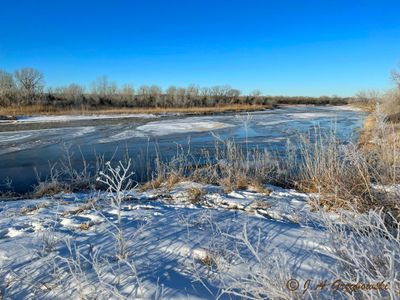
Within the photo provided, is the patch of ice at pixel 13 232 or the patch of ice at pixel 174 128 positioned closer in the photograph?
the patch of ice at pixel 13 232

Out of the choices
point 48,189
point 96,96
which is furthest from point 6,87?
point 48,189

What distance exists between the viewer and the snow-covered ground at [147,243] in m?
2.51

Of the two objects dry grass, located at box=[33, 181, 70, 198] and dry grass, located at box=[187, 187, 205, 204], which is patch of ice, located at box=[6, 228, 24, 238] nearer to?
dry grass, located at box=[187, 187, 205, 204]

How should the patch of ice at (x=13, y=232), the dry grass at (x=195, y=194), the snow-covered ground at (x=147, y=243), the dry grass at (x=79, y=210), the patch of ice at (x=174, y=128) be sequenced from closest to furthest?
1. the snow-covered ground at (x=147, y=243)
2. the patch of ice at (x=13, y=232)
3. the dry grass at (x=79, y=210)
4. the dry grass at (x=195, y=194)
5. the patch of ice at (x=174, y=128)

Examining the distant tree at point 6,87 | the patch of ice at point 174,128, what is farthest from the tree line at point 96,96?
the patch of ice at point 174,128

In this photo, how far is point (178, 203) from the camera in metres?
5.00

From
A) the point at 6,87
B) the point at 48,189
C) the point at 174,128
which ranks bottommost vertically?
the point at 174,128

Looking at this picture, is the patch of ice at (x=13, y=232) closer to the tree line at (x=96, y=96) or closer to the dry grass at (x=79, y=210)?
the dry grass at (x=79, y=210)

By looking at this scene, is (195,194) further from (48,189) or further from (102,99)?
(102,99)

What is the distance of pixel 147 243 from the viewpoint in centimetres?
325

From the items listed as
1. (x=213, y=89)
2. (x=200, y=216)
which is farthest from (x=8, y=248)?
(x=213, y=89)

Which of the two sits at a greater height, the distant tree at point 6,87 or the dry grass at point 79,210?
the distant tree at point 6,87

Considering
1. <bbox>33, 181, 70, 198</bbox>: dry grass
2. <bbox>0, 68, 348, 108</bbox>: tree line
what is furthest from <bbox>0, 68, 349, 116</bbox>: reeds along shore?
<bbox>33, 181, 70, 198</bbox>: dry grass

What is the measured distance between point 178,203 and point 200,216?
1.00 meters
